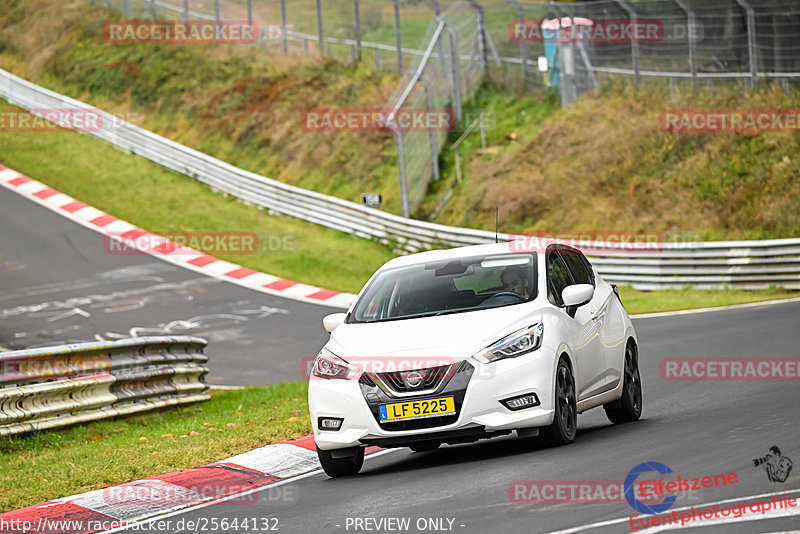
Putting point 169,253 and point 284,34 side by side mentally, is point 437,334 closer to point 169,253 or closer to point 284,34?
point 169,253

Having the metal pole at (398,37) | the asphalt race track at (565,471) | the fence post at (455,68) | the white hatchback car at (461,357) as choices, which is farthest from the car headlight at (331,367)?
the metal pole at (398,37)

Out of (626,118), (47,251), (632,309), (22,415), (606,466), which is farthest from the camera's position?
(626,118)

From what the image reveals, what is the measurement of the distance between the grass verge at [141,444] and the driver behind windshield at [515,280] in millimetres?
3039

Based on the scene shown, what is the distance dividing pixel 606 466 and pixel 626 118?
2406cm

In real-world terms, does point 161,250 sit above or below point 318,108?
below

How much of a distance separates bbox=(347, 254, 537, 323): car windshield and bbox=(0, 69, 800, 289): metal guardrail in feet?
45.6

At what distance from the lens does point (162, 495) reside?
912cm

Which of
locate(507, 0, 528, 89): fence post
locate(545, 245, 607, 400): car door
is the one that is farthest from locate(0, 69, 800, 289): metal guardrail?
locate(545, 245, 607, 400): car door

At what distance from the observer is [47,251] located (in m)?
28.2

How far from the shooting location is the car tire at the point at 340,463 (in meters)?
9.30

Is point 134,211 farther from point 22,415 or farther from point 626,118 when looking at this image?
point 22,415

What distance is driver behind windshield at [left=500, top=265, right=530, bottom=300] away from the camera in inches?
379

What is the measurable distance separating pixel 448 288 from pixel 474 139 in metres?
25.3

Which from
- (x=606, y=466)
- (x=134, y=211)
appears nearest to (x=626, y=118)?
(x=134, y=211)
